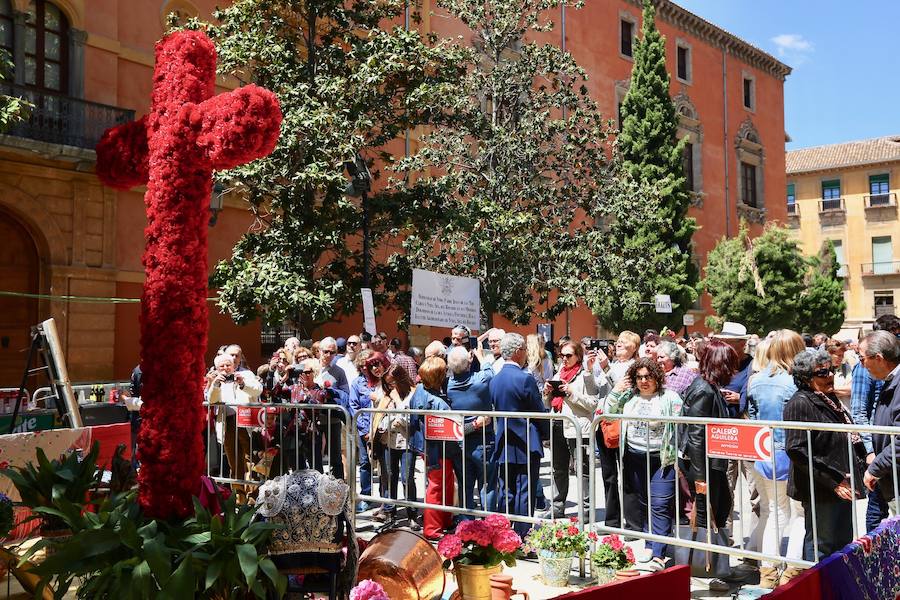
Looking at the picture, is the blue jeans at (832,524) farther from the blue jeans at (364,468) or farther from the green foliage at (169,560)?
the blue jeans at (364,468)

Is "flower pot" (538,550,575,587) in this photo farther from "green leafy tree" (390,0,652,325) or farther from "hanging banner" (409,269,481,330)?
"green leafy tree" (390,0,652,325)

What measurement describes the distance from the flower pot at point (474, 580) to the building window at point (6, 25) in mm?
14961

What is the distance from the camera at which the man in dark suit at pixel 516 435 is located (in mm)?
7527

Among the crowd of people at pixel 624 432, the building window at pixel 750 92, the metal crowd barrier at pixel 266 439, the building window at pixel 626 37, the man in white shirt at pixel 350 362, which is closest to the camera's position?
the crowd of people at pixel 624 432

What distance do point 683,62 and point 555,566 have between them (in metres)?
33.6

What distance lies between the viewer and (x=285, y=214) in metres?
14.3

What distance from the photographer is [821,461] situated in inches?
219

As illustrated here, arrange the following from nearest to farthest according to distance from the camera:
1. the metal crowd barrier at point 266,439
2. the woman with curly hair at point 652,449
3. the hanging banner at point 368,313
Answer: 1. the woman with curly hair at point 652,449
2. the metal crowd barrier at point 266,439
3. the hanging banner at point 368,313

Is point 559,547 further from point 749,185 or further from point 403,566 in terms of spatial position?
point 749,185

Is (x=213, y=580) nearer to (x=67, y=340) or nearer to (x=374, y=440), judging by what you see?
(x=374, y=440)

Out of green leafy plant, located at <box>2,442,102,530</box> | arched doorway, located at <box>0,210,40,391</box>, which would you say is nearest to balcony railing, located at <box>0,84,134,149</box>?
arched doorway, located at <box>0,210,40,391</box>

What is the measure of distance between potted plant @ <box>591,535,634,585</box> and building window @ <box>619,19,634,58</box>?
97.5ft

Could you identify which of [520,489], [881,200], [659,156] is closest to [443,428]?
[520,489]

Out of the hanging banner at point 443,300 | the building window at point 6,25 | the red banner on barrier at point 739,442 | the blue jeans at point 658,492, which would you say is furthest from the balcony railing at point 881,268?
the red banner on barrier at point 739,442
